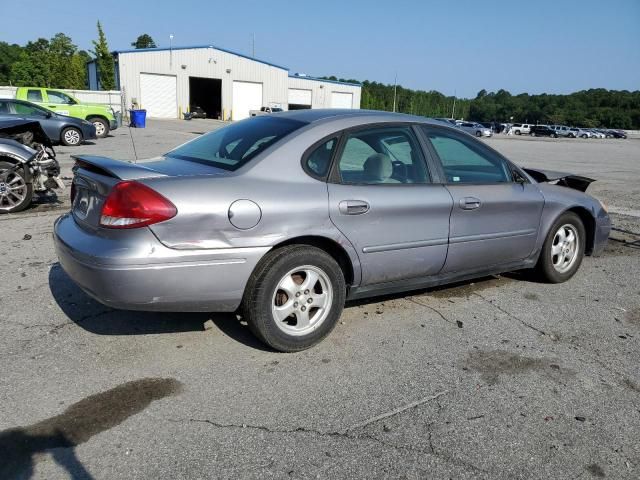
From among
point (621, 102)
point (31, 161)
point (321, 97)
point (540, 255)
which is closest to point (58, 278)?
point (31, 161)

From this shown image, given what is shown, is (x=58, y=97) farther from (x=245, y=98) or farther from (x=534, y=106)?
(x=534, y=106)

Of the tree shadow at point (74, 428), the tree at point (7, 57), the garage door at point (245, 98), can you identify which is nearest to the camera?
the tree shadow at point (74, 428)

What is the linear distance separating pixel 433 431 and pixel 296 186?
1.65m

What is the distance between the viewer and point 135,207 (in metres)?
2.96

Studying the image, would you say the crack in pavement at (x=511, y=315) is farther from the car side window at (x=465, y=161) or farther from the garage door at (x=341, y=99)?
the garage door at (x=341, y=99)

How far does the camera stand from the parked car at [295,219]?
3.00 metres

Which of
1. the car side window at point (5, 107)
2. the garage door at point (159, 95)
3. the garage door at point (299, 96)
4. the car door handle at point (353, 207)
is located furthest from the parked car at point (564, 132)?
the car door handle at point (353, 207)

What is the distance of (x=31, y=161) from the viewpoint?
731 centimetres

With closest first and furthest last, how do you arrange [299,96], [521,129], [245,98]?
1. [245,98]
2. [299,96]
3. [521,129]

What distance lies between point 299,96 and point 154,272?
58.0 metres

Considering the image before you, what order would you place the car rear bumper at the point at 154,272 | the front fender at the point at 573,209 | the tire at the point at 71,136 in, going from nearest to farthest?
the car rear bumper at the point at 154,272, the front fender at the point at 573,209, the tire at the point at 71,136

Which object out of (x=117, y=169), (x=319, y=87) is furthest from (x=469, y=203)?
(x=319, y=87)

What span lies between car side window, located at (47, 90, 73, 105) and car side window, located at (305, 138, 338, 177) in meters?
20.1

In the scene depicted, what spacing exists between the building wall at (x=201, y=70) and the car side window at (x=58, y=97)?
23.8 metres
